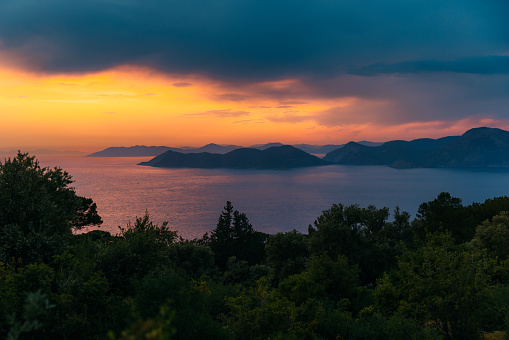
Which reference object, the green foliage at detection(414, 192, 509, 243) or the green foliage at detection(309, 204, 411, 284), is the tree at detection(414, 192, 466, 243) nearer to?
the green foliage at detection(414, 192, 509, 243)

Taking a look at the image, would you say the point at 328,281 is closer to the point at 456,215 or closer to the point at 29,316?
the point at 29,316

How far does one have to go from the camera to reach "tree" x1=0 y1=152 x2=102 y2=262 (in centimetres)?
2109

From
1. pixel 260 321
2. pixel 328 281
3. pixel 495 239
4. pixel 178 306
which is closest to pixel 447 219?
pixel 495 239

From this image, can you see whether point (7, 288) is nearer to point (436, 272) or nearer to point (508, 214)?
point (436, 272)

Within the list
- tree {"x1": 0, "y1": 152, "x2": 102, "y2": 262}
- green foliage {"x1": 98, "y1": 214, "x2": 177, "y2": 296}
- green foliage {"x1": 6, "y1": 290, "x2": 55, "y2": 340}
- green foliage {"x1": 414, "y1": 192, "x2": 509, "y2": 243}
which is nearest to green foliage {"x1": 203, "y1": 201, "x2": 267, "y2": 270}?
green foliage {"x1": 414, "y1": 192, "x2": 509, "y2": 243}

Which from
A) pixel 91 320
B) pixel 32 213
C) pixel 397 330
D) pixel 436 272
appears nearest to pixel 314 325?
pixel 397 330

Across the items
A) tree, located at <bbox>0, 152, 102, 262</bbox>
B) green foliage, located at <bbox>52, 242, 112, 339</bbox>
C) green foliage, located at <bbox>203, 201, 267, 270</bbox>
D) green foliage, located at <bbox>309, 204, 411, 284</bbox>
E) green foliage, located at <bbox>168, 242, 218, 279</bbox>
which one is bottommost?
green foliage, located at <bbox>203, 201, 267, 270</bbox>

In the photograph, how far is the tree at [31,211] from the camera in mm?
21094

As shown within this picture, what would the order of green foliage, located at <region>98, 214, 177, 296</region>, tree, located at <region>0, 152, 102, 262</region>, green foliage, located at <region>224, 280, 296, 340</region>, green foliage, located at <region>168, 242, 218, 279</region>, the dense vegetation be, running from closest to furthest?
the dense vegetation
green foliage, located at <region>224, 280, 296, 340</region>
green foliage, located at <region>98, 214, 177, 296</region>
tree, located at <region>0, 152, 102, 262</region>
green foliage, located at <region>168, 242, 218, 279</region>

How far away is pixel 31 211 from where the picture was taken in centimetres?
2312

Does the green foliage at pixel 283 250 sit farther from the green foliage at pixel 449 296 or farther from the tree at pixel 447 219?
the green foliage at pixel 449 296

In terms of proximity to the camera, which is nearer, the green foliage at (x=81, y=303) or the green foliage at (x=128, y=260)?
the green foliage at (x=81, y=303)

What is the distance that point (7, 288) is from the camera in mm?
15039

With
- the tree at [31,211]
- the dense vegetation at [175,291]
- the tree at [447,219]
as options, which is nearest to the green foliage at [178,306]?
the dense vegetation at [175,291]
